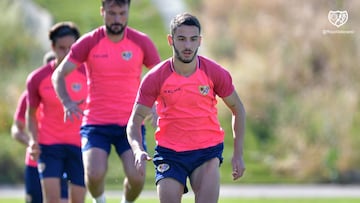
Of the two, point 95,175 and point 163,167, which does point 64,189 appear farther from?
point 163,167

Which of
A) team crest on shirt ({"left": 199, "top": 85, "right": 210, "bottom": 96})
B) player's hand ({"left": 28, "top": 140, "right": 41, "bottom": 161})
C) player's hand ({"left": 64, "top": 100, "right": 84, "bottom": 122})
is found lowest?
player's hand ({"left": 28, "top": 140, "right": 41, "bottom": 161})

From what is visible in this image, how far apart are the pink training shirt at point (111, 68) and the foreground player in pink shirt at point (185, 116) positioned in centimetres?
153

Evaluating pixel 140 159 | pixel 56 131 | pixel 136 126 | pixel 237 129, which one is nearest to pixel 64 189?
pixel 56 131

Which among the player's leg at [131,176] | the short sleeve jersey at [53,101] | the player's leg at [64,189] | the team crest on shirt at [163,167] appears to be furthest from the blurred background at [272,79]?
the team crest on shirt at [163,167]

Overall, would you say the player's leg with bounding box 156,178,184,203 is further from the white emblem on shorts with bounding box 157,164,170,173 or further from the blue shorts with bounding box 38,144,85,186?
the blue shorts with bounding box 38,144,85,186

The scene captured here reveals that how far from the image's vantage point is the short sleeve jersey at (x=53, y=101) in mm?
11625

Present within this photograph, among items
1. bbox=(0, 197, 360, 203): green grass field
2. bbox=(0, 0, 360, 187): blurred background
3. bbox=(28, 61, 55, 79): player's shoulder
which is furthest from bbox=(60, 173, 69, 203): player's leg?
bbox=(0, 0, 360, 187): blurred background

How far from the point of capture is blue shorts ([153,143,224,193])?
8906 mm

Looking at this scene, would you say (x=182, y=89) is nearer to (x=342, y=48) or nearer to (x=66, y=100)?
(x=66, y=100)

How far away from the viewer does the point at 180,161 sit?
8945 mm

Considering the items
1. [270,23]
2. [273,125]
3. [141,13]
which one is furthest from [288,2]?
[141,13]

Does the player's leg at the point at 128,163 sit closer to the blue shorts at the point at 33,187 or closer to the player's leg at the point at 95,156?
the player's leg at the point at 95,156

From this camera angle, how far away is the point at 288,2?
27188 millimetres

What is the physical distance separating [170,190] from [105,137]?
1.90 m
